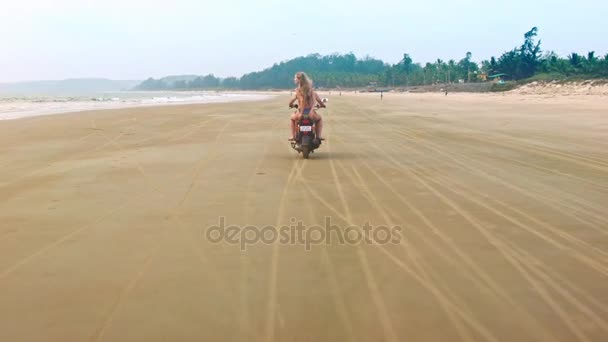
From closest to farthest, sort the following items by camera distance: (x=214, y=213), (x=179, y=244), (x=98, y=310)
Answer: (x=98, y=310) → (x=179, y=244) → (x=214, y=213)

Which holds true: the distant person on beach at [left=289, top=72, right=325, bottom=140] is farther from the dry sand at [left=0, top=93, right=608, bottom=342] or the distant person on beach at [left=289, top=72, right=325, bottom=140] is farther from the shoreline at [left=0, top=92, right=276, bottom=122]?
the shoreline at [left=0, top=92, right=276, bottom=122]

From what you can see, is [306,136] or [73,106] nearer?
[306,136]

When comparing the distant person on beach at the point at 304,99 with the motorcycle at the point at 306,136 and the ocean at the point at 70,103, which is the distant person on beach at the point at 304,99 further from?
the ocean at the point at 70,103

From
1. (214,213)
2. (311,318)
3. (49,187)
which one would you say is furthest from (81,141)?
(311,318)

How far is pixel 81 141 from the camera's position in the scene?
1362cm

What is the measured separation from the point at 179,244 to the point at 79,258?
83cm

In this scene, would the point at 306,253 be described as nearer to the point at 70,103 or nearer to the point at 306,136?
the point at 306,136

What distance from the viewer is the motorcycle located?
1014cm

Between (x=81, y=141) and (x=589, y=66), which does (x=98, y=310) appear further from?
(x=589, y=66)
